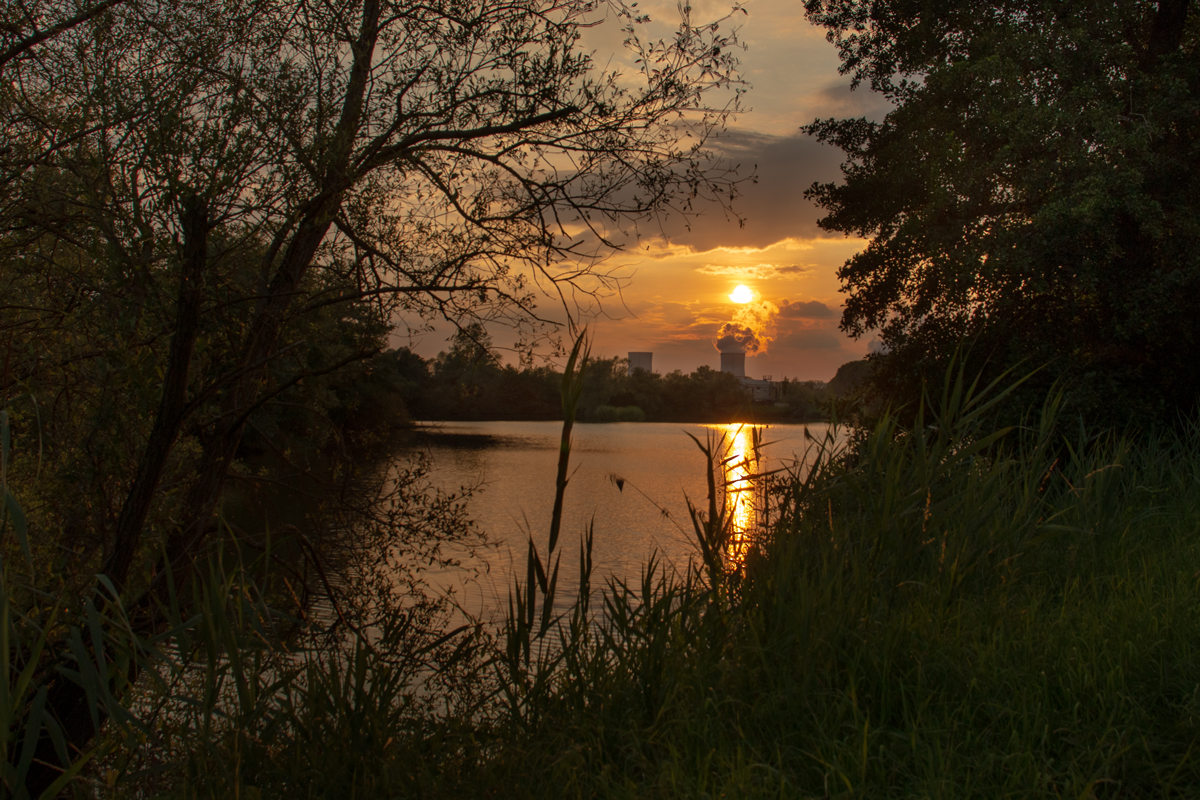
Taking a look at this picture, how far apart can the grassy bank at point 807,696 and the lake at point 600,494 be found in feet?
1.83

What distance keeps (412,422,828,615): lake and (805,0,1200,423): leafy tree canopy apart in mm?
3504

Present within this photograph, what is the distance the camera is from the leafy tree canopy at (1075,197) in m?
8.99

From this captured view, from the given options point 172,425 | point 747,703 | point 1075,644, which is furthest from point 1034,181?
point 172,425

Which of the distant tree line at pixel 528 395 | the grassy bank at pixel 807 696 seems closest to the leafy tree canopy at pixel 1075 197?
the distant tree line at pixel 528 395

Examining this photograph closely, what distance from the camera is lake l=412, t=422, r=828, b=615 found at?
15.5 ft

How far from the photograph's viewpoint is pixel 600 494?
22.3 metres

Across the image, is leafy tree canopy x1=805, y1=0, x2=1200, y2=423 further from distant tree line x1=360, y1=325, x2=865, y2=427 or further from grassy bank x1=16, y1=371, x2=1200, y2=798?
grassy bank x1=16, y1=371, x2=1200, y2=798

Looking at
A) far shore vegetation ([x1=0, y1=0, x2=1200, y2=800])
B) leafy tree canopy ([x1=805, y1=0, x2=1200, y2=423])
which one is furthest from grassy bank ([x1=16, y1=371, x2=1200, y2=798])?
leafy tree canopy ([x1=805, y1=0, x2=1200, y2=423])

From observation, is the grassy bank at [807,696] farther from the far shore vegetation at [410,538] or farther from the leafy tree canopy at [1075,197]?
the leafy tree canopy at [1075,197]

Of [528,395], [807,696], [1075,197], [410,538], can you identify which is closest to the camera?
[807,696]

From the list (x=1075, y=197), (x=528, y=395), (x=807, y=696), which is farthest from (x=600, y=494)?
(x=528, y=395)

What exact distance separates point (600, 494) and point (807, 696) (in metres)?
19.5

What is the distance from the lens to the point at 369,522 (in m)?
6.11

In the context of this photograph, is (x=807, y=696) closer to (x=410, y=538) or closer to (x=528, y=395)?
(x=410, y=538)
